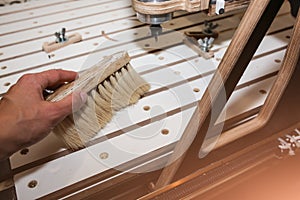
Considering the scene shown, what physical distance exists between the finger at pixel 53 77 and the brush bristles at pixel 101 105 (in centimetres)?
6

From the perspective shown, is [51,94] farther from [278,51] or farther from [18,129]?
[278,51]

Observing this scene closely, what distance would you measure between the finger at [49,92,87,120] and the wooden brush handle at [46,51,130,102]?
0.02m

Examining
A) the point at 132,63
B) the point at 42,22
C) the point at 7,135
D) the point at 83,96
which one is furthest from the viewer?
the point at 42,22

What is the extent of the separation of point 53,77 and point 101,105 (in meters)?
0.11

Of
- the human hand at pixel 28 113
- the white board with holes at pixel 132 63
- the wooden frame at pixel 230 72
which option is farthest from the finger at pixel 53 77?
the wooden frame at pixel 230 72

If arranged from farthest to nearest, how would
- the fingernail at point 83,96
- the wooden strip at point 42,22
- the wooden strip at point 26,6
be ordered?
1. the wooden strip at point 26,6
2. the wooden strip at point 42,22
3. the fingernail at point 83,96

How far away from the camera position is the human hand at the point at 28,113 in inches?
21.9

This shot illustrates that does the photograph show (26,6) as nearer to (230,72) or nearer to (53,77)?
(53,77)

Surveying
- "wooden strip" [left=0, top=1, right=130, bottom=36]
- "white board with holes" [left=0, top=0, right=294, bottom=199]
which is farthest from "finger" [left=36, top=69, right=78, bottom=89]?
"wooden strip" [left=0, top=1, right=130, bottom=36]

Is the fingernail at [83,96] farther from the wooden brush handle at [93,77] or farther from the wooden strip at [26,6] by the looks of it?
the wooden strip at [26,6]

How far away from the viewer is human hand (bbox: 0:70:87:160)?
56cm

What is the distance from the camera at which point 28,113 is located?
22.6 inches

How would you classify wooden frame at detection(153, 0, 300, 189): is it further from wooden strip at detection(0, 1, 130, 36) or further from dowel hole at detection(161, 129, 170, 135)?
wooden strip at detection(0, 1, 130, 36)

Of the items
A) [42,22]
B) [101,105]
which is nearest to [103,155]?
[101,105]
